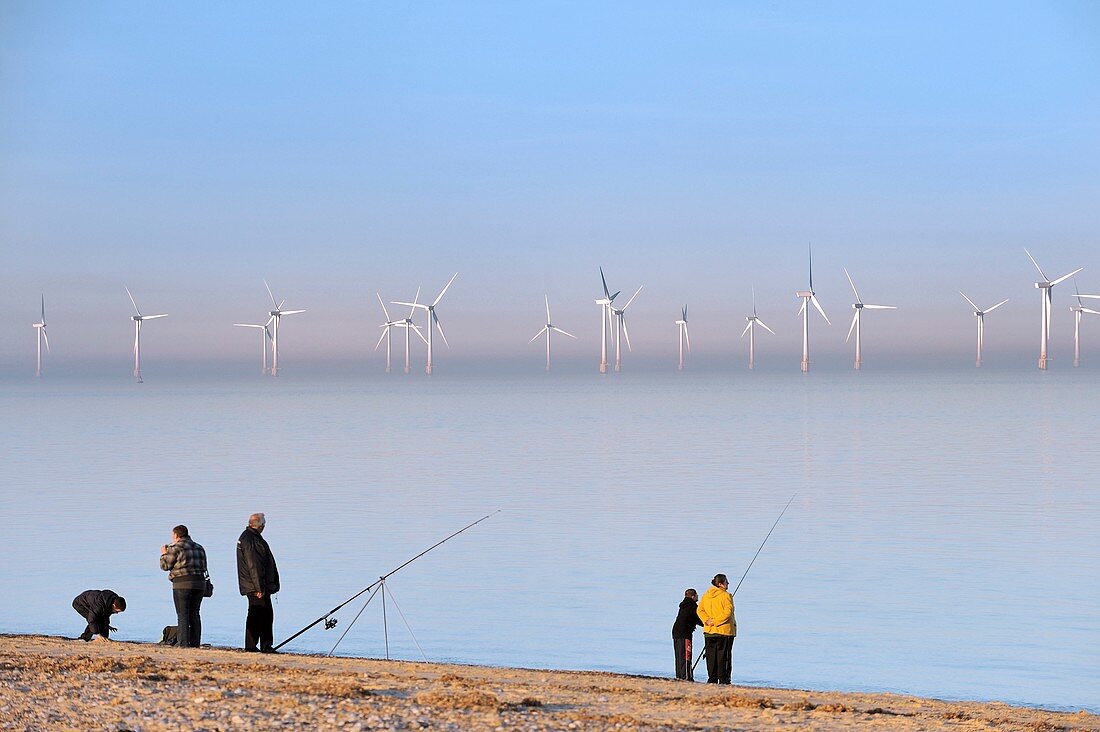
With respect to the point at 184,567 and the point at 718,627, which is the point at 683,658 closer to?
the point at 718,627

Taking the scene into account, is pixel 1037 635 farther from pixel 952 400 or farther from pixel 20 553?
pixel 952 400

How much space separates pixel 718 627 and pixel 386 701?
4.94 meters

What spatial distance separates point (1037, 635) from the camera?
22594 millimetres

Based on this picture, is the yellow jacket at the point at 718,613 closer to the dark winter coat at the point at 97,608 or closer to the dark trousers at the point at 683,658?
the dark trousers at the point at 683,658


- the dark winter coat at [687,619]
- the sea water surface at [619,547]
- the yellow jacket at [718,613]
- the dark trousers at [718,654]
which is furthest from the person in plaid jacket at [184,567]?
the dark trousers at [718,654]

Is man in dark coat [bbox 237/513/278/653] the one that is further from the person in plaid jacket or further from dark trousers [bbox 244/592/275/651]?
the person in plaid jacket

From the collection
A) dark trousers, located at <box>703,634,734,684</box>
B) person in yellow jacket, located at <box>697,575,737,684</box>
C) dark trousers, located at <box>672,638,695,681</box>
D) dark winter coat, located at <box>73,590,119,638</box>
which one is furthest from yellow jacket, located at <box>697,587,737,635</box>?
dark winter coat, located at <box>73,590,119,638</box>

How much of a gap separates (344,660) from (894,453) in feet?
170

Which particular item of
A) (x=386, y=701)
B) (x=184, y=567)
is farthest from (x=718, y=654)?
(x=184, y=567)

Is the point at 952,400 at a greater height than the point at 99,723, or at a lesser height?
lesser

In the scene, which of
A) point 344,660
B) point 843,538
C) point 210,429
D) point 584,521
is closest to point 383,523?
point 584,521

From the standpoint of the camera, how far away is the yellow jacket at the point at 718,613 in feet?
53.7

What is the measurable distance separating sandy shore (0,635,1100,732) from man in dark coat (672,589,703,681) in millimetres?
791

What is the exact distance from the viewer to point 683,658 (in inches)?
677
